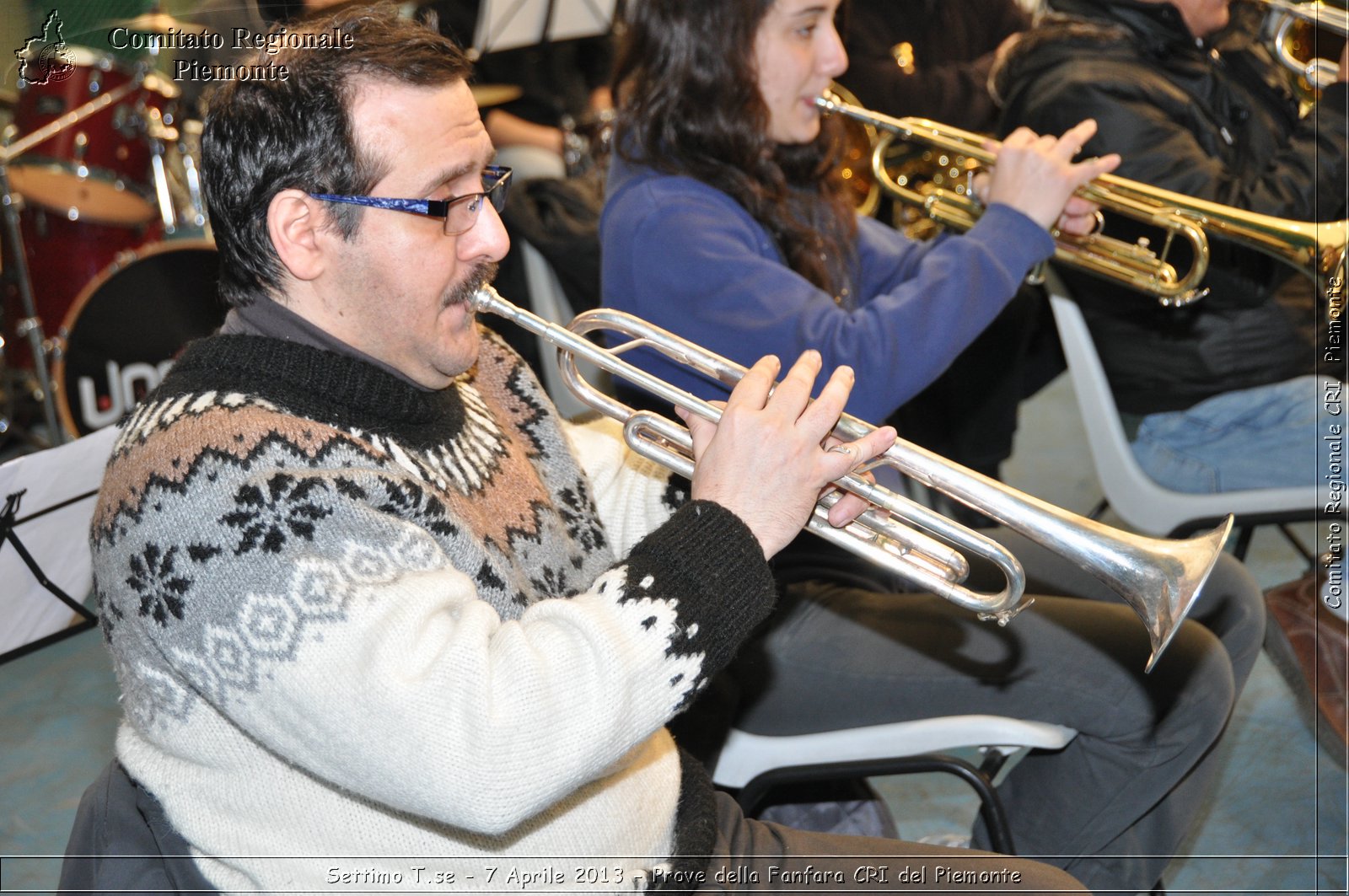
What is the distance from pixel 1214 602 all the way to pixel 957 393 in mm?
924

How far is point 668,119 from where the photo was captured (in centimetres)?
182

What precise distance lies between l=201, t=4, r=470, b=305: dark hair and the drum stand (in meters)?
2.32

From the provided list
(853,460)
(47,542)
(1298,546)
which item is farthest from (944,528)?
(1298,546)

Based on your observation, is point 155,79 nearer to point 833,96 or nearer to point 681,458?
point 833,96

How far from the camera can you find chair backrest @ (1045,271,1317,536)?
7.16ft

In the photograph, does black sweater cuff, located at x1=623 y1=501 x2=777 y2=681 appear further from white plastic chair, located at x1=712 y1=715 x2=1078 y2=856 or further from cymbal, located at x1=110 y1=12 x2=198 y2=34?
cymbal, located at x1=110 y1=12 x2=198 y2=34

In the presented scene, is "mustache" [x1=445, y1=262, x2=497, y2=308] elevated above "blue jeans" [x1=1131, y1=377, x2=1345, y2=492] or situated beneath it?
elevated above

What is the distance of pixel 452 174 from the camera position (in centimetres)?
120

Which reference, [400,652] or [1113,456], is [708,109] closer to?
[1113,456]

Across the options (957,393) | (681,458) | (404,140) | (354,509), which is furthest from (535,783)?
(957,393)

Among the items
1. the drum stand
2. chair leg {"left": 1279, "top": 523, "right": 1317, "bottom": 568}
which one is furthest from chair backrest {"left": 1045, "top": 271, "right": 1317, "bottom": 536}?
the drum stand

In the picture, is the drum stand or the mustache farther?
the drum stand

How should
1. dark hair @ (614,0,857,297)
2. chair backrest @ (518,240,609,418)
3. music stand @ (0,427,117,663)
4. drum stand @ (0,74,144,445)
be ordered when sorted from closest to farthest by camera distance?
1. music stand @ (0,427,117,663)
2. dark hair @ (614,0,857,297)
3. chair backrest @ (518,240,609,418)
4. drum stand @ (0,74,144,445)

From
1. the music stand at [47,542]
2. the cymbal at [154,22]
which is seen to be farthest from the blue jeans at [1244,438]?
the cymbal at [154,22]
